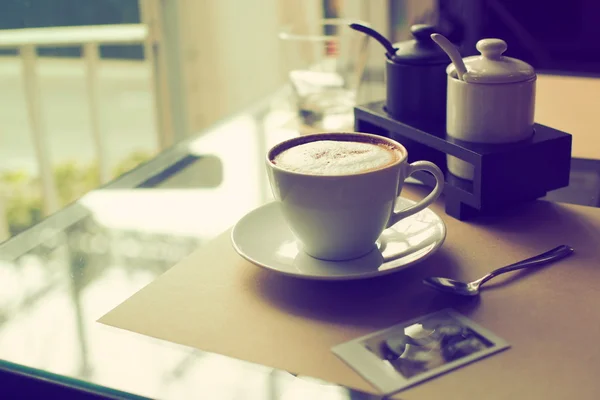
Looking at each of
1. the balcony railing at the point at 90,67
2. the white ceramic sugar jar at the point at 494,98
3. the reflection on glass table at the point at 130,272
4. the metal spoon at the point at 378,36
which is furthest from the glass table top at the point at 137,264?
the balcony railing at the point at 90,67

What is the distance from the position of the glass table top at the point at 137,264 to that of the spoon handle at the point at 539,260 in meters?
0.18

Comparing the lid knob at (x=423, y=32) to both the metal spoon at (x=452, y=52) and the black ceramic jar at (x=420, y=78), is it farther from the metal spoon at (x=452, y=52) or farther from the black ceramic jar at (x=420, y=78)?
the metal spoon at (x=452, y=52)

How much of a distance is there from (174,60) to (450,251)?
1673mm

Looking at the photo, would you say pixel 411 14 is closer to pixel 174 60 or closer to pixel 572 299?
pixel 174 60

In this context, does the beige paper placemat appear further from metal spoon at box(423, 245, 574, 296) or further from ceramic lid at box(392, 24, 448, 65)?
ceramic lid at box(392, 24, 448, 65)

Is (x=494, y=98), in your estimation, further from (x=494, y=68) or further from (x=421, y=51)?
(x=421, y=51)

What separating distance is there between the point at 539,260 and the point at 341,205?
0.74 feet

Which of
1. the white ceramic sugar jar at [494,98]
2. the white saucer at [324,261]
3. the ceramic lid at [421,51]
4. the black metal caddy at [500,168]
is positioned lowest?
the white saucer at [324,261]

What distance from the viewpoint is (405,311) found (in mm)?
632

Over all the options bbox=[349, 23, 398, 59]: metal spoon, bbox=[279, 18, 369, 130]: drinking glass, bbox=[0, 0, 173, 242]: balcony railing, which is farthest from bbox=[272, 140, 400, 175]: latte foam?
bbox=[0, 0, 173, 242]: balcony railing

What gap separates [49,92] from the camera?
139 inches

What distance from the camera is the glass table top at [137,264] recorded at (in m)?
0.56

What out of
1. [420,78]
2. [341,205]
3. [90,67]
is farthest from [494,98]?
[90,67]

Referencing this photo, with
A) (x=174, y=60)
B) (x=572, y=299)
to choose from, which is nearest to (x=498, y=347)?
(x=572, y=299)
